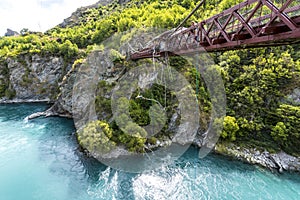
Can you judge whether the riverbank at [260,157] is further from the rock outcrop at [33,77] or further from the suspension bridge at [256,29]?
the rock outcrop at [33,77]

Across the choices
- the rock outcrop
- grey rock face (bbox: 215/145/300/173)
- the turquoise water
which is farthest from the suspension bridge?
the rock outcrop

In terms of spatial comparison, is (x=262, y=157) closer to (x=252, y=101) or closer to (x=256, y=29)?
(x=252, y=101)

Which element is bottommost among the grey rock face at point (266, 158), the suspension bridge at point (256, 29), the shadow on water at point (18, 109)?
the shadow on water at point (18, 109)

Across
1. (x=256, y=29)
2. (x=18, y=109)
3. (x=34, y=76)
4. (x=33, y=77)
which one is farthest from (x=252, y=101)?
(x=33, y=77)

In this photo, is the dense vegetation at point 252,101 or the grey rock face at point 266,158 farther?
the dense vegetation at point 252,101

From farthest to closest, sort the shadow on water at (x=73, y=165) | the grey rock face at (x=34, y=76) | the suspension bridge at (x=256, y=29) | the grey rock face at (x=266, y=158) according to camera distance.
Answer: the grey rock face at (x=34, y=76)
the grey rock face at (x=266, y=158)
the shadow on water at (x=73, y=165)
the suspension bridge at (x=256, y=29)

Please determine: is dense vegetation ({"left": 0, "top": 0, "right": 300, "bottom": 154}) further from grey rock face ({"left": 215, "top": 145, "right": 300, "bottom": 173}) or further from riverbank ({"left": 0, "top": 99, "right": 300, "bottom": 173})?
grey rock face ({"left": 215, "top": 145, "right": 300, "bottom": 173})

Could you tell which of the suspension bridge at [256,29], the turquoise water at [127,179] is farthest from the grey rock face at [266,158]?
the suspension bridge at [256,29]

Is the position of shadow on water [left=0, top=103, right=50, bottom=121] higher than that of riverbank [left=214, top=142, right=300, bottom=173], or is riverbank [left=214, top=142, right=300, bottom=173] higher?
riverbank [left=214, top=142, right=300, bottom=173]
